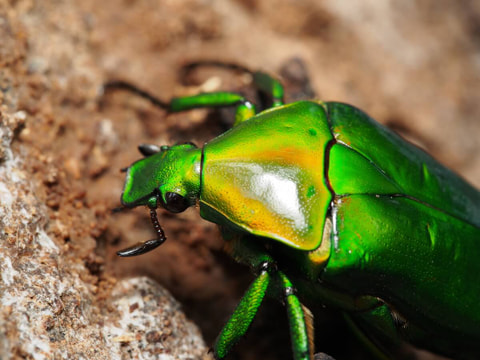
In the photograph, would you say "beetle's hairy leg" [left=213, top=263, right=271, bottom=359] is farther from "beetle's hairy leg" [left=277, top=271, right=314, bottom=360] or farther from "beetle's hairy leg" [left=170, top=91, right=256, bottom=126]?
"beetle's hairy leg" [left=170, top=91, right=256, bottom=126]

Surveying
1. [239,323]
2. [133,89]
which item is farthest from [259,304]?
[133,89]

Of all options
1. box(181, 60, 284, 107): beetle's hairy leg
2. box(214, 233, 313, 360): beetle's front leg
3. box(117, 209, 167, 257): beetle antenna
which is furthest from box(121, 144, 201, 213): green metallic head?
box(181, 60, 284, 107): beetle's hairy leg

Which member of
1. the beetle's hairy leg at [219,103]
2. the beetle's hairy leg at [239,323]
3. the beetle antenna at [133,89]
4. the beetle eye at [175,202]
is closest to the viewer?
the beetle's hairy leg at [239,323]

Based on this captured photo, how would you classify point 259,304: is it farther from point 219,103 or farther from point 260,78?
point 260,78

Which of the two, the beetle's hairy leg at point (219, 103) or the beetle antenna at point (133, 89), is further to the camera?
the beetle antenna at point (133, 89)

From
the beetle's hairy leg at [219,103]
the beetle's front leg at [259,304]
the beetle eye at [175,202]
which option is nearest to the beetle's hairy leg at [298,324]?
the beetle's front leg at [259,304]

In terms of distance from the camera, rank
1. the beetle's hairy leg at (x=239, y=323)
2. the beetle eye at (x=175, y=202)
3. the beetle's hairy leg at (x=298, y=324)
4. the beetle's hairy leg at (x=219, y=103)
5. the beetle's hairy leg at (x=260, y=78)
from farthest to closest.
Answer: the beetle's hairy leg at (x=260, y=78) < the beetle's hairy leg at (x=219, y=103) < the beetle eye at (x=175, y=202) < the beetle's hairy leg at (x=239, y=323) < the beetle's hairy leg at (x=298, y=324)

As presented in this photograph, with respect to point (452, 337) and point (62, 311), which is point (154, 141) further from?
point (452, 337)

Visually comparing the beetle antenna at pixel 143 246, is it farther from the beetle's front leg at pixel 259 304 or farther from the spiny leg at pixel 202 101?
the spiny leg at pixel 202 101

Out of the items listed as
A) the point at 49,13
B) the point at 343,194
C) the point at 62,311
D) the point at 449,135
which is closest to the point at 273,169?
the point at 343,194
